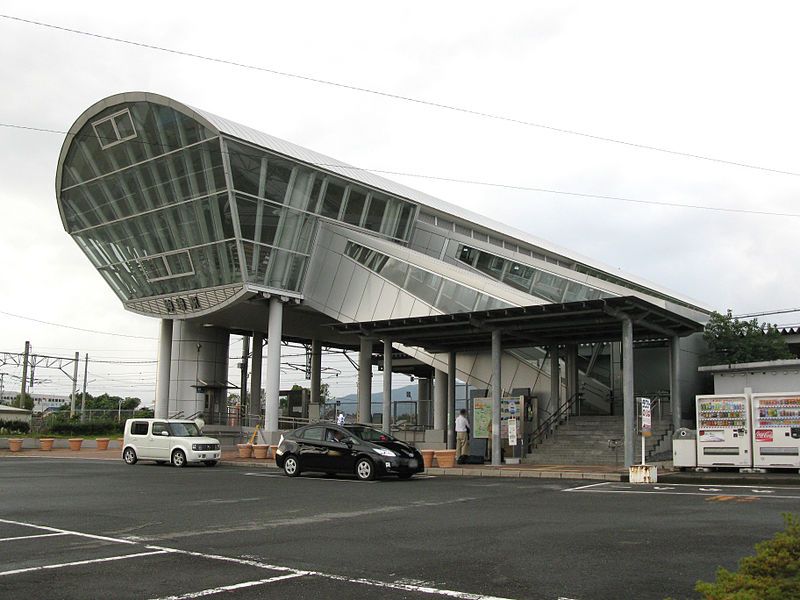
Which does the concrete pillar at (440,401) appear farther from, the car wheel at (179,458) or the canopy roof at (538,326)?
the car wheel at (179,458)

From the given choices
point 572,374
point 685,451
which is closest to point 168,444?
point 572,374

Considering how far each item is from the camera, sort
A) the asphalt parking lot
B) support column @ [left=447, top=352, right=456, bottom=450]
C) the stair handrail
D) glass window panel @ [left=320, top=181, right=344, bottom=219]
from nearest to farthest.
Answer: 1. the asphalt parking lot
2. the stair handrail
3. support column @ [left=447, top=352, right=456, bottom=450]
4. glass window panel @ [left=320, top=181, right=344, bottom=219]

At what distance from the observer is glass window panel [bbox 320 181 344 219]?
119 feet

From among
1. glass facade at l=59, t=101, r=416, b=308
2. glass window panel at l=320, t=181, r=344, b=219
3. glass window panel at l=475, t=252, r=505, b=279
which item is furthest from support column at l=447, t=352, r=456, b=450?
glass window panel at l=475, t=252, r=505, b=279

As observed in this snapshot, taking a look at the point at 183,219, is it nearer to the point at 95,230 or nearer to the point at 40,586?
the point at 95,230

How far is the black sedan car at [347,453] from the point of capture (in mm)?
20750

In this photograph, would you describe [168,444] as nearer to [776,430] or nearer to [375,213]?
[375,213]

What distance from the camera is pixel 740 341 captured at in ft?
103

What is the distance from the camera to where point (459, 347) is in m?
32.8

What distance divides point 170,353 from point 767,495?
33802 mm

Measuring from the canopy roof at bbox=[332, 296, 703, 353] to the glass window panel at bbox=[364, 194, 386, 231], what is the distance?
30.3 feet

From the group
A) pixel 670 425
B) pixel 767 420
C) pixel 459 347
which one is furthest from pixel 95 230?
pixel 767 420

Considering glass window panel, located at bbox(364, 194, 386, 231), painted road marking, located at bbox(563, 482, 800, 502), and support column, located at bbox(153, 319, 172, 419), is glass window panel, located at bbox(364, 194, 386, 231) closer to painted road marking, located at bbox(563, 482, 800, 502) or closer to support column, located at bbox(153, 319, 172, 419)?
support column, located at bbox(153, 319, 172, 419)

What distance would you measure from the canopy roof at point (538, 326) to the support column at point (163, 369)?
15782mm
